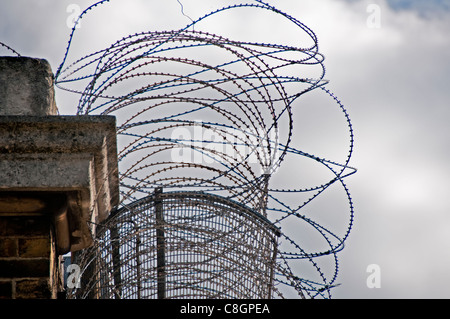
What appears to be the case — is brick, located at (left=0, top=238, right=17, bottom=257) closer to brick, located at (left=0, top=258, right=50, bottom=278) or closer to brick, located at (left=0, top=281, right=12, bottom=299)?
brick, located at (left=0, top=258, right=50, bottom=278)

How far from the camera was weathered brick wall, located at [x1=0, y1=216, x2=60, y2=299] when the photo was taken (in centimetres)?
457

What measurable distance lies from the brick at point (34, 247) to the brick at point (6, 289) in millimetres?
160

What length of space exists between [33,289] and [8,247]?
246mm

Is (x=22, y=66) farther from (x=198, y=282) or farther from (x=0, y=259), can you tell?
(x=198, y=282)

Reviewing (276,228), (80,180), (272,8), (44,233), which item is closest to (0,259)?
(44,233)

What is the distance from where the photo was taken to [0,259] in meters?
4.59

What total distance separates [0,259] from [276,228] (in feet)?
7.05

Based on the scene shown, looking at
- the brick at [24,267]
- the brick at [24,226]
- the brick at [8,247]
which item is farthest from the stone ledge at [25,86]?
the brick at [24,267]

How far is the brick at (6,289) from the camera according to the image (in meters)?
4.52

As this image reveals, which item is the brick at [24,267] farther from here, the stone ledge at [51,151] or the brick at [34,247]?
the stone ledge at [51,151]

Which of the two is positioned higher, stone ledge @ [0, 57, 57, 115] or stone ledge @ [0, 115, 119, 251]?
stone ledge @ [0, 57, 57, 115]

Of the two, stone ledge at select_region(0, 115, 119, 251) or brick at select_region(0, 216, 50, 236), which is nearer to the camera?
stone ledge at select_region(0, 115, 119, 251)

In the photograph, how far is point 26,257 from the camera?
15.2 feet

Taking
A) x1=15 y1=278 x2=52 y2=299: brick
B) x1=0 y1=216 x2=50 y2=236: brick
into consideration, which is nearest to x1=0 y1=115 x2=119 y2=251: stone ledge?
x1=0 y1=216 x2=50 y2=236: brick
